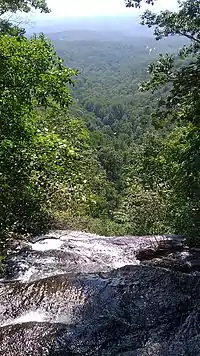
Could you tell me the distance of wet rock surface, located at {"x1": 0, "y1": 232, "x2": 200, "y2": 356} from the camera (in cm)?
617

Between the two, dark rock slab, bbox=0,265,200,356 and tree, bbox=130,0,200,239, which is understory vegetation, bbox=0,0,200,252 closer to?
tree, bbox=130,0,200,239

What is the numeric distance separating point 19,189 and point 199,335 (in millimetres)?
7852

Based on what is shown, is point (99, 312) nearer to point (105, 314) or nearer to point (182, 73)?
point (105, 314)

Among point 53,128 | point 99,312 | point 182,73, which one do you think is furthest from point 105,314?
point 53,128

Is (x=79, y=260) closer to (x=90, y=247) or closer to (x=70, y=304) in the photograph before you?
(x=90, y=247)

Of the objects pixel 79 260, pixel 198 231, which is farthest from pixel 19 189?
pixel 198 231

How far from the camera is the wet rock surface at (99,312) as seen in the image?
20.2 feet

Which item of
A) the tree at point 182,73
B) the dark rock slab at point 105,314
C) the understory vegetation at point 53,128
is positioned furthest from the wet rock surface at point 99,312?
the tree at point 182,73

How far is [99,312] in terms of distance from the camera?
709cm

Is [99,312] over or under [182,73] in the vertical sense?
under

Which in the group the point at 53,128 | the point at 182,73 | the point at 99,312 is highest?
the point at 182,73

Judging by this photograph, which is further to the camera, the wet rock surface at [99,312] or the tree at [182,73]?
the tree at [182,73]

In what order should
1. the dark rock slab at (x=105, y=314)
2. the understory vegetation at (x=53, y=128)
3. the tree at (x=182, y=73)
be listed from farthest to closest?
the understory vegetation at (x=53, y=128) < the tree at (x=182, y=73) < the dark rock slab at (x=105, y=314)

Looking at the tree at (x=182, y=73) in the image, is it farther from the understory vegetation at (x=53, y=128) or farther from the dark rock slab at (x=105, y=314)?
the dark rock slab at (x=105, y=314)
